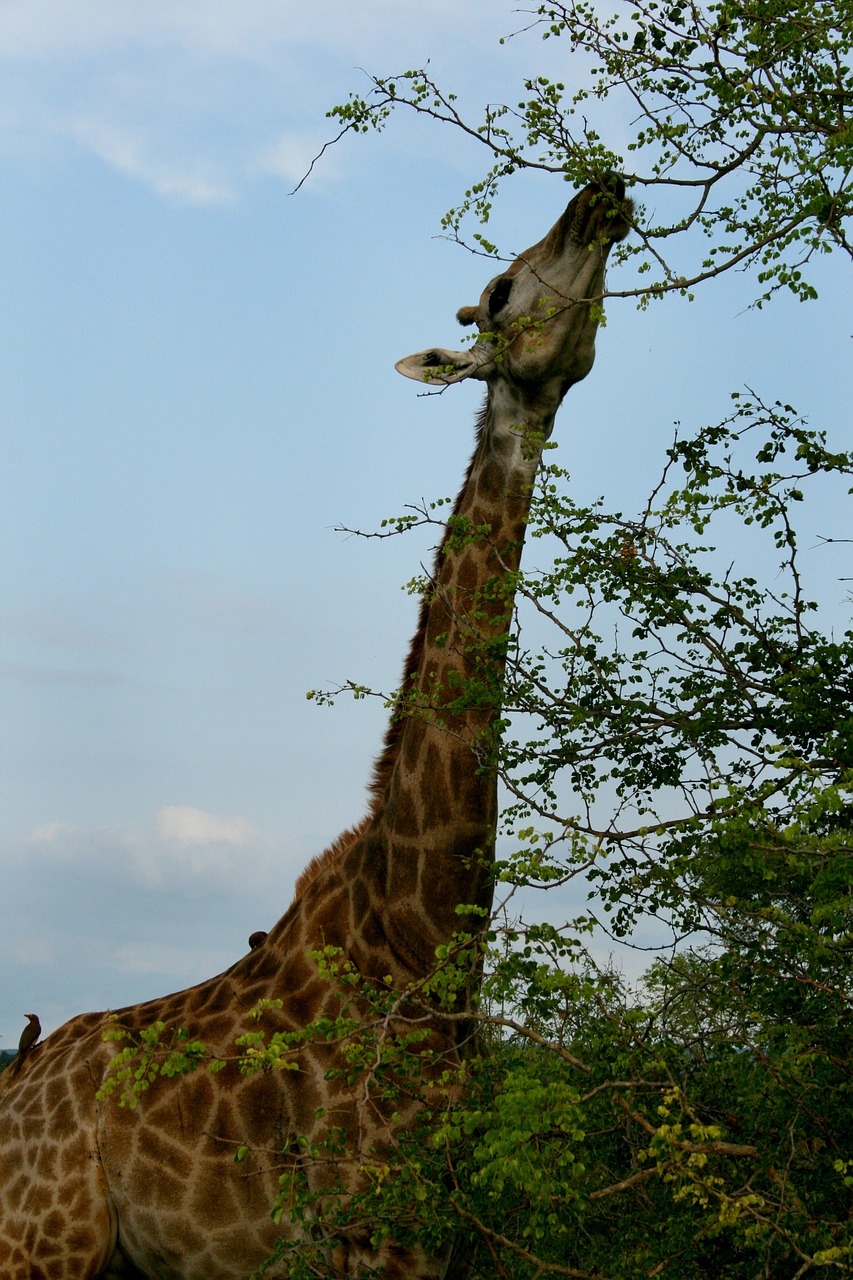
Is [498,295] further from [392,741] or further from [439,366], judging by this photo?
[392,741]

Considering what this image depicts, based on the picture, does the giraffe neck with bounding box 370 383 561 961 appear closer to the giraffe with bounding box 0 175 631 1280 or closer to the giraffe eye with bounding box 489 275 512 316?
the giraffe with bounding box 0 175 631 1280

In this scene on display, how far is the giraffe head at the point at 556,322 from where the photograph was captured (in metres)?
6.27

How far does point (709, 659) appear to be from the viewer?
5.48 m

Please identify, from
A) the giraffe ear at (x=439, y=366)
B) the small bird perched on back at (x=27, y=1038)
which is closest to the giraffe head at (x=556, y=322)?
the giraffe ear at (x=439, y=366)

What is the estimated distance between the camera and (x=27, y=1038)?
7277 mm

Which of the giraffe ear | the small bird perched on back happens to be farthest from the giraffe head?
the small bird perched on back

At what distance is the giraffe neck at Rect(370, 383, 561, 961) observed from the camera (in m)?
5.73

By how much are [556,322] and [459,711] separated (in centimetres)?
201

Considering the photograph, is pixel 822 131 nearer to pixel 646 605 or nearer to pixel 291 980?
pixel 646 605

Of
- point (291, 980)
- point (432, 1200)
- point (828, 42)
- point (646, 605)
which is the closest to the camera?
point (432, 1200)

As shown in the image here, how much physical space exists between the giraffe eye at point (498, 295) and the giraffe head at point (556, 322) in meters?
0.16

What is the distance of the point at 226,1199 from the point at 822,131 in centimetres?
511

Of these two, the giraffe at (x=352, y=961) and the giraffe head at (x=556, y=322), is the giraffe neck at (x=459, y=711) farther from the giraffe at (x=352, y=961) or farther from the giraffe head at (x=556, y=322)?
the giraffe head at (x=556, y=322)

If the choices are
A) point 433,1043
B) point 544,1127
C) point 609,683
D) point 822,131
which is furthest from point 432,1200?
point 822,131
